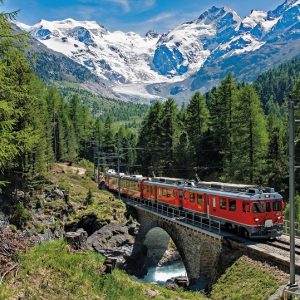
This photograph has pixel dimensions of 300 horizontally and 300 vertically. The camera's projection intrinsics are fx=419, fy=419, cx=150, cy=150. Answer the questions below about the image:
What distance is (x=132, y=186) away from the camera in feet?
180

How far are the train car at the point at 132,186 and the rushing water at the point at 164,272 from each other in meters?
9.43

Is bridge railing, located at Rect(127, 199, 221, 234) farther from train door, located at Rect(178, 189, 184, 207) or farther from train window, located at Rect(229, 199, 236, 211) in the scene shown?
train window, located at Rect(229, 199, 236, 211)

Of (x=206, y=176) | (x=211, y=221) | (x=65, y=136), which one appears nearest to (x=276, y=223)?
(x=211, y=221)

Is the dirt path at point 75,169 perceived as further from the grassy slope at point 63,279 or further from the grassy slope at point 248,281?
the grassy slope at point 63,279

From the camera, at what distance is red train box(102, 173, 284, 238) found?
1006 inches

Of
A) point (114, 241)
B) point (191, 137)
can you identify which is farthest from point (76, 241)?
point (191, 137)

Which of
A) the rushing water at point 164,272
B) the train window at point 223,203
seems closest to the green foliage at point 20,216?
the rushing water at point 164,272

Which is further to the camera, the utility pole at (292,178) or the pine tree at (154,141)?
the pine tree at (154,141)

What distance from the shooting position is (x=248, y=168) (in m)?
40.4

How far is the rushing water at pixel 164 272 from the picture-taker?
131ft

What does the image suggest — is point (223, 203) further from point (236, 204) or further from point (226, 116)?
point (226, 116)

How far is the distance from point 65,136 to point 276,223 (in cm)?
6760

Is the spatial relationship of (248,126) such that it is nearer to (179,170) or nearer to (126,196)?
(179,170)

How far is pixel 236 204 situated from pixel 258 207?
169 centimetres
